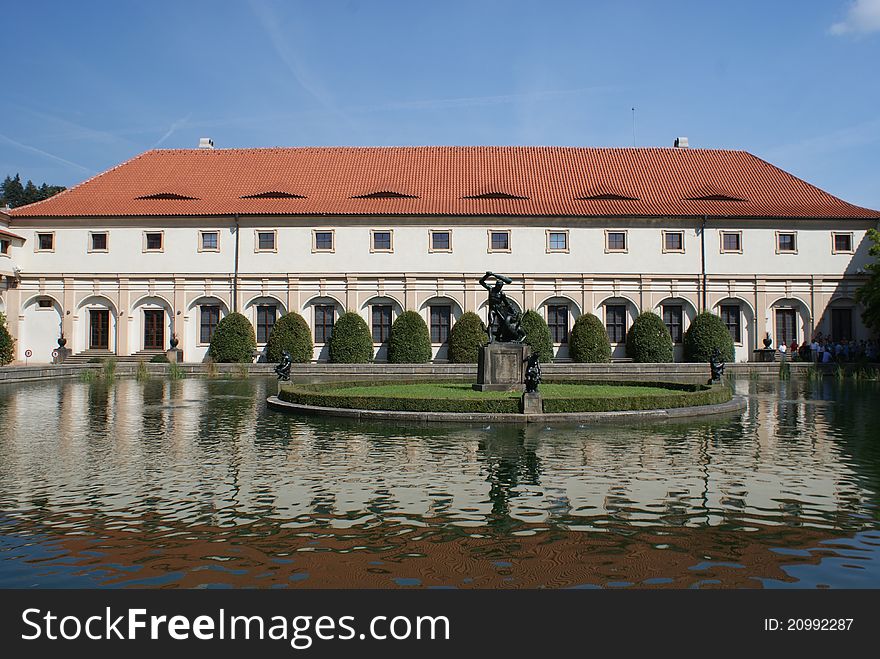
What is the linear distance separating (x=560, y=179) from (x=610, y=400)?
3042 cm

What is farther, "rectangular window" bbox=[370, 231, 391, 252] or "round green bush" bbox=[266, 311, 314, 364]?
"rectangular window" bbox=[370, 231, 391, 252]

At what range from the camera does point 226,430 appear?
14.3 meters

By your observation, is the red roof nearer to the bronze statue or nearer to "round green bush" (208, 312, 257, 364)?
"round green bush" (208, 312, 257, 364)

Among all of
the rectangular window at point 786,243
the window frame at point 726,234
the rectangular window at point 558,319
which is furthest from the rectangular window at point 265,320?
the rectangular window at point 786,243

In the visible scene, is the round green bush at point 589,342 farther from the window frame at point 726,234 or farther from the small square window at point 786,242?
the small square window at point 786,242

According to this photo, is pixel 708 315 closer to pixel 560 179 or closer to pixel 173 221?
pixel 560 179

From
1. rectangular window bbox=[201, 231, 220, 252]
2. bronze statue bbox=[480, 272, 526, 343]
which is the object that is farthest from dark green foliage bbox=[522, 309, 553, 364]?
rectangular window bbox=[201, 231, 220, 252]

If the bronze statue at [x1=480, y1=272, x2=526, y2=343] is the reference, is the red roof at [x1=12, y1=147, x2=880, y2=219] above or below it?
above

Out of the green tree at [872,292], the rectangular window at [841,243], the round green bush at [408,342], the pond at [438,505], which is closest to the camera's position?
the pond at [438,505]

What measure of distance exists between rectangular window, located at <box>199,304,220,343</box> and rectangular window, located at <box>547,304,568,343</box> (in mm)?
18891

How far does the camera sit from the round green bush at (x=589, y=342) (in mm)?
39312

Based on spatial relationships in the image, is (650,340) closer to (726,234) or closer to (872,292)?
(726,234)

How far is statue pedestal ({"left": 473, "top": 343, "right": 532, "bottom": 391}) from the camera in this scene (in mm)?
20719

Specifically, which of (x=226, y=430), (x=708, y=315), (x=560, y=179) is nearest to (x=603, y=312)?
(x=708, y=315)
